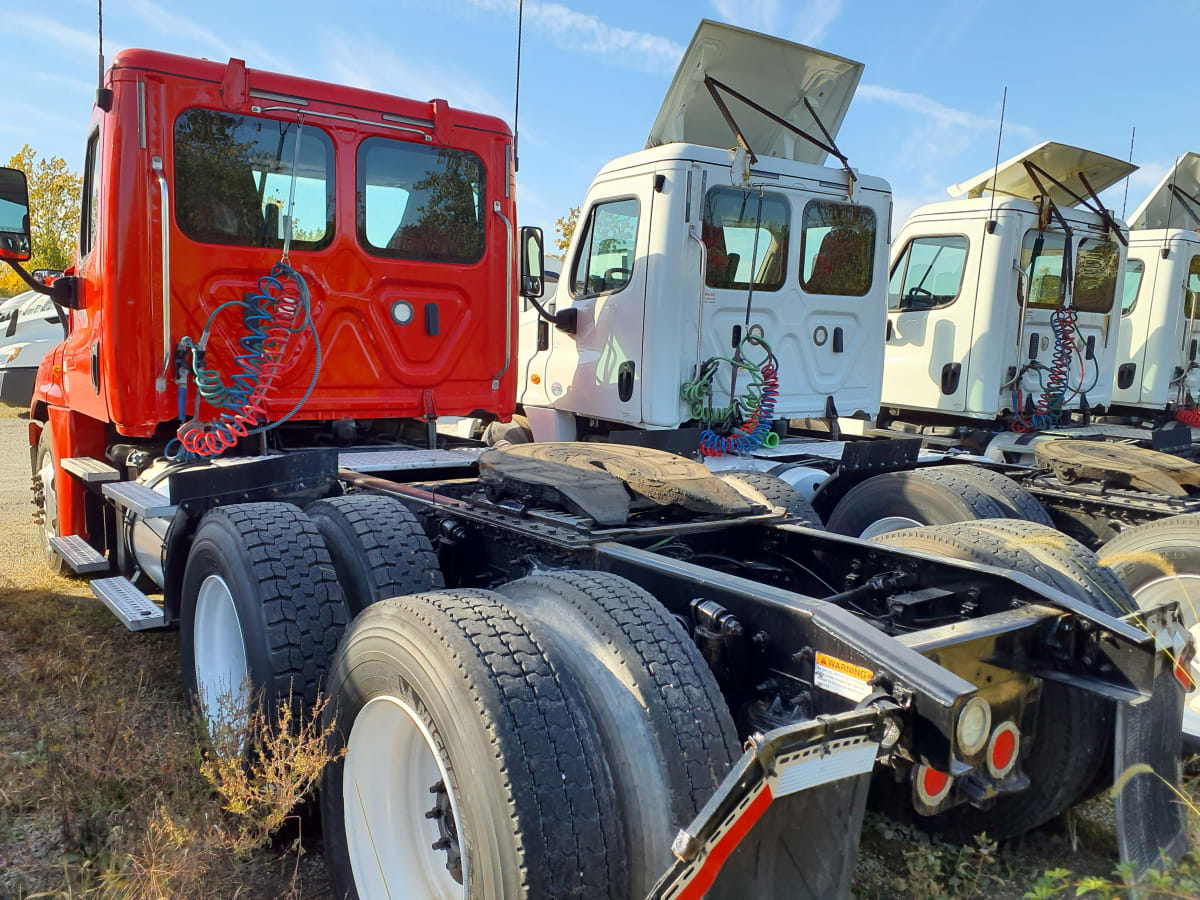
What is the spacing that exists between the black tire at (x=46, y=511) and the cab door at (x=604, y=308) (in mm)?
3138

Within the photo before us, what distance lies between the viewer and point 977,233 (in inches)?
279

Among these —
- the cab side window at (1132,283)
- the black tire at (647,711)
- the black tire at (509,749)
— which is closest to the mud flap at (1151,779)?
the black tire at (647,711)

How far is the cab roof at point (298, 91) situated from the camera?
169 inches

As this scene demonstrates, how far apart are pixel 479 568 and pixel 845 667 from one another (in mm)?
1732

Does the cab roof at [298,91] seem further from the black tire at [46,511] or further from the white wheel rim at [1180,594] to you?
the white wheel rim at [1180,594]

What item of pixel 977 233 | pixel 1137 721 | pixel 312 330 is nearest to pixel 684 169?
pixel 312 330

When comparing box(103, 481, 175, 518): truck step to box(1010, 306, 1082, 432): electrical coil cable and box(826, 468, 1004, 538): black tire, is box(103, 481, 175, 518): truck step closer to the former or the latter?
box(826, 468, 1004, 538): black tire

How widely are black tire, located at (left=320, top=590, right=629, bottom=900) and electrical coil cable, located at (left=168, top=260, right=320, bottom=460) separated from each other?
2.63m

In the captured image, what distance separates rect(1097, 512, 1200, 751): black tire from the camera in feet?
12.4

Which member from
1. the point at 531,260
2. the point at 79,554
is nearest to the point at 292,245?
the point at 531,260

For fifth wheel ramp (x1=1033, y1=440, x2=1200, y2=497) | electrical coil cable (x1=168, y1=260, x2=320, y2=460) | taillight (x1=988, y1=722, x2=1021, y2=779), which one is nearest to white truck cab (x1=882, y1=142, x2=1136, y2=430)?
A: fifth wheel ramp (x1=1033, y1=440, x2=1200, y2=497)

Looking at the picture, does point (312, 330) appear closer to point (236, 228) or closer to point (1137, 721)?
point (236, 228)

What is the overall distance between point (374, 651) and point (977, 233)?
6.18m

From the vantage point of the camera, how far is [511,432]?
23.1 ft
